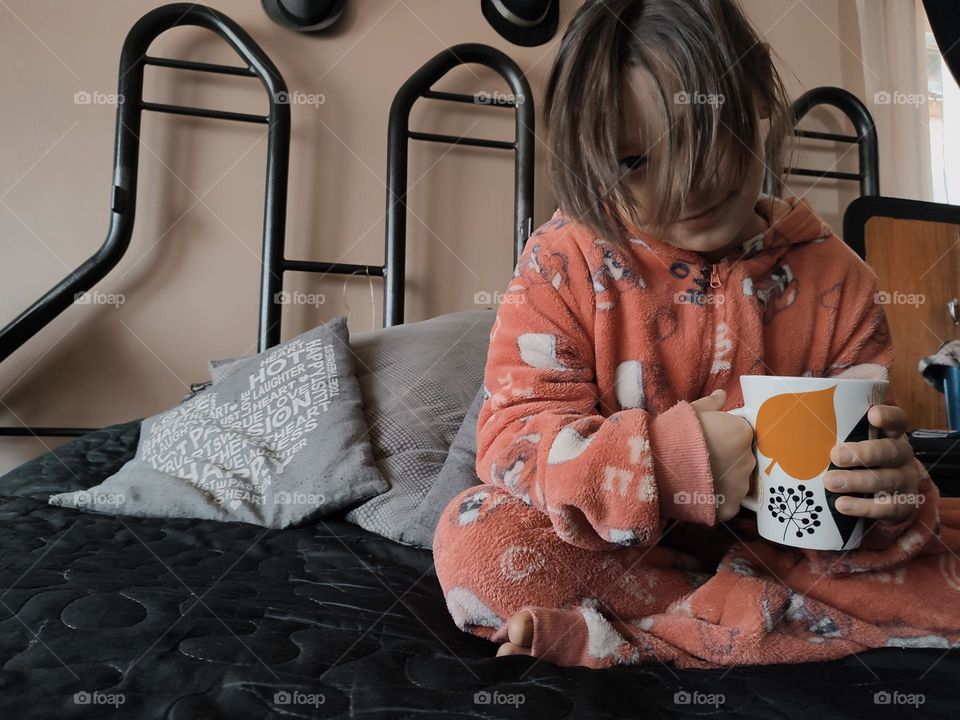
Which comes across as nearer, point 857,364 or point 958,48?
point 857,364

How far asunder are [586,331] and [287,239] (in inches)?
44.7

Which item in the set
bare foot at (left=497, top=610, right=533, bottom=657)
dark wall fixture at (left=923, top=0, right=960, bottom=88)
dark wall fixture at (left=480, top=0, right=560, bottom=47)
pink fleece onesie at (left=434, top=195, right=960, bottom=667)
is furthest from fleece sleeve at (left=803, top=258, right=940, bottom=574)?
dark wall fixture at (left=480, top=0, right=560, bottom=47)

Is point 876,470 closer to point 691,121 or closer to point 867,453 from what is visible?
point 867,453

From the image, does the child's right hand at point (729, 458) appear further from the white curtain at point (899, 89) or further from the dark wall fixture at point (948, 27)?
the white curtain at point (899, 89)

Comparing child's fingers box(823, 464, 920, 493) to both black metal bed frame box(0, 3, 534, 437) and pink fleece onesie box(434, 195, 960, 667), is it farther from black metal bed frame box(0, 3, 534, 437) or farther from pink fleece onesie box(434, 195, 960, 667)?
black metal bed frame box(0, 3, 534, 437)

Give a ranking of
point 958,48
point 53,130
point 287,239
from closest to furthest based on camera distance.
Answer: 1. point 958,48
2. point 53,130
3. point 287,239

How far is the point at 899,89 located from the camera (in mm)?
1918

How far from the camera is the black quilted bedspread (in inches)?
15.2

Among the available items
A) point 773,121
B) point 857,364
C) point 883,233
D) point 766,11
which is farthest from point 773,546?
point 766,11

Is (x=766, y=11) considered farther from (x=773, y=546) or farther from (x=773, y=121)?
(x=773, y=546)

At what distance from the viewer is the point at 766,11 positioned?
199cm

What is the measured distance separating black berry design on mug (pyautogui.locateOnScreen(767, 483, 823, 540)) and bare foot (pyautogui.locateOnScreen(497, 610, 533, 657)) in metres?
0.18

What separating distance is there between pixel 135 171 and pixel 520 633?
1.38 metres

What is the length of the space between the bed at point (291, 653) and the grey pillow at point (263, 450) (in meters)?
0.07
